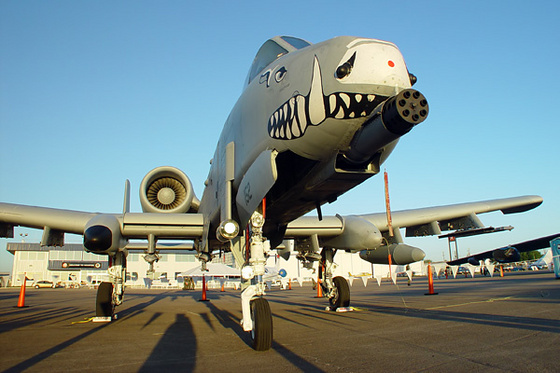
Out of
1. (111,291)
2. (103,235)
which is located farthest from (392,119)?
(111,291)

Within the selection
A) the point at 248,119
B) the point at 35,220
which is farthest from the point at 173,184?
the point at 248,119

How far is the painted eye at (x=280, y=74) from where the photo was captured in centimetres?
542

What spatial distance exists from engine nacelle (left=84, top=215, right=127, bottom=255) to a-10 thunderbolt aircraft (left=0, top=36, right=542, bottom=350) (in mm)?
26

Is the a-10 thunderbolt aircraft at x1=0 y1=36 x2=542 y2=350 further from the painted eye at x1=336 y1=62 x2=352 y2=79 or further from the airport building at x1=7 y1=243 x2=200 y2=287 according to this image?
the airport building at x1=7 y1=243 x2=200 y2=287

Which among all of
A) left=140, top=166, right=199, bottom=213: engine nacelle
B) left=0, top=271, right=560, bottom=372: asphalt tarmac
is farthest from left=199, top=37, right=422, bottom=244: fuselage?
left=140, top=166, right=199, bottom=213: engine nacelle

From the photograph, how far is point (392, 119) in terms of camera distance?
408cm

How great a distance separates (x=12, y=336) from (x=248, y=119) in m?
6.57

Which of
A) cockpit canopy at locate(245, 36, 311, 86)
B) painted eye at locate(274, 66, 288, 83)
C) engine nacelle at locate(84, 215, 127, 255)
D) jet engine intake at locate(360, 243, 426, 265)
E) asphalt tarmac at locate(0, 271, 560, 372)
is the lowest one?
asphalt tarmac at locate(0, 271, 560, 372)

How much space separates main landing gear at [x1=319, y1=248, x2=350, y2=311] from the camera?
34.9 feet

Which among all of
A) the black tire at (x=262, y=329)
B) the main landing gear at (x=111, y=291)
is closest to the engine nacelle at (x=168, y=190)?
the main landing gear at (x=111, y=291)

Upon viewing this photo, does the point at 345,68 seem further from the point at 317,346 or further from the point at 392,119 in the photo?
the point at 317,346

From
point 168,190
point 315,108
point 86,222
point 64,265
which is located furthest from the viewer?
point 64,265

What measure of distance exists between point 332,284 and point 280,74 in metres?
7.35

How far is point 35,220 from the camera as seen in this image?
10.0 meters
